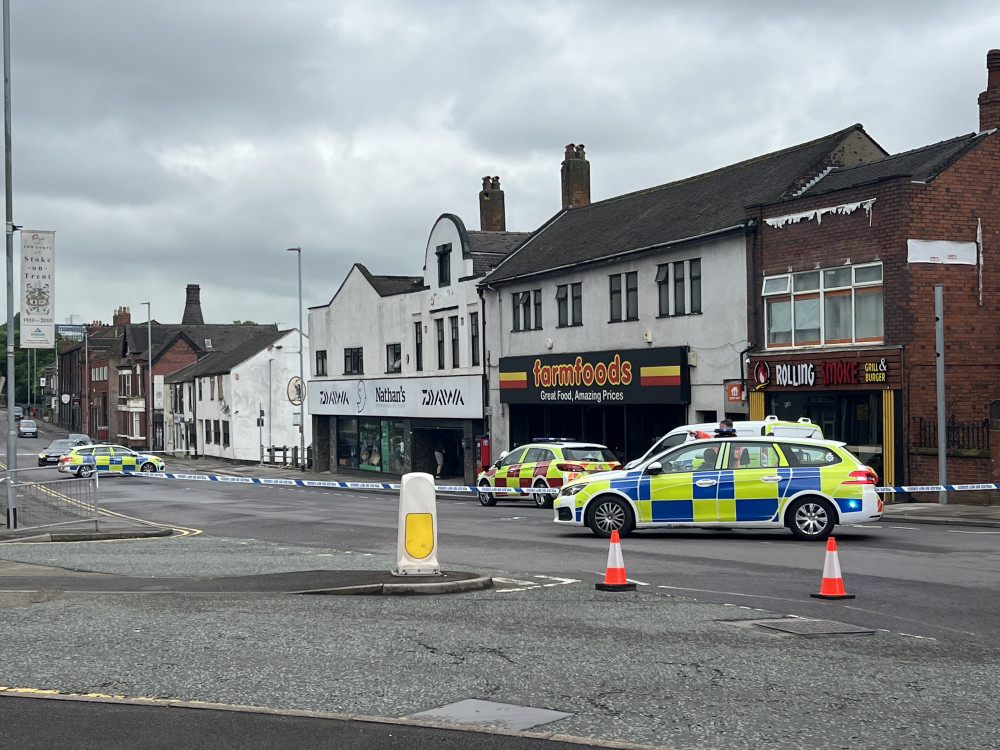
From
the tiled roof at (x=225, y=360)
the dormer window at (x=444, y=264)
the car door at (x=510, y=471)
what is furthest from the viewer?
the tiled roof at (x=225, y=360)

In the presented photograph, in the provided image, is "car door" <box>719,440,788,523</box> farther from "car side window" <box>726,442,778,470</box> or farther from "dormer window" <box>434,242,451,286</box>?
"dormer window" <box>434,242,451,286</box>

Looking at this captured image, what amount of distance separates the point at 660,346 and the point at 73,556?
20586mm

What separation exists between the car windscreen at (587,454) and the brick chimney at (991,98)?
11.4m

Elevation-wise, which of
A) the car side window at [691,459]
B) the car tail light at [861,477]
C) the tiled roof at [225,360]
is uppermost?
the tiled roof at [225,360]

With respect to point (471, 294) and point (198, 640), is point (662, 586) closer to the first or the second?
point (198, 640)

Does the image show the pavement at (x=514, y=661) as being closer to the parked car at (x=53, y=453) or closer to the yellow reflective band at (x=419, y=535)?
the yellow reflective band at (x=419, y=535)

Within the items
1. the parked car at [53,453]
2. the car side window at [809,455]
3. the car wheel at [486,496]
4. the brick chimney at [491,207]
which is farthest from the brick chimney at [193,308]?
the car side window at [809,455]

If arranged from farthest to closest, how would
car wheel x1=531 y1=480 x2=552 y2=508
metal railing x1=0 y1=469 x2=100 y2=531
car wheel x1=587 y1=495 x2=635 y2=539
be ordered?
1. car wheel x1=531 y1=480 x2=552 y2=508
2. metal railing x1=0 y1=469 x2=100 y2=531
3. car wheel x1=587 y1=495 x2=635 y2=539

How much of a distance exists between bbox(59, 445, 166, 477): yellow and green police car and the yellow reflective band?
38050 millimetres

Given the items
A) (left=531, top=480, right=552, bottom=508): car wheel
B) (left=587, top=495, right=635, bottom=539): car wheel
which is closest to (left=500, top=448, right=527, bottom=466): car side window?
(left=531, top=480, right=552, bottom=508): car wheel

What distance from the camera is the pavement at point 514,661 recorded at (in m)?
6.89

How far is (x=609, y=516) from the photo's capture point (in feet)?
60.0

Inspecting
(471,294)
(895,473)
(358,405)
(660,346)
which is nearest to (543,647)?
(895,473)

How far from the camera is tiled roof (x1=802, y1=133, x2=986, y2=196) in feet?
87.9
